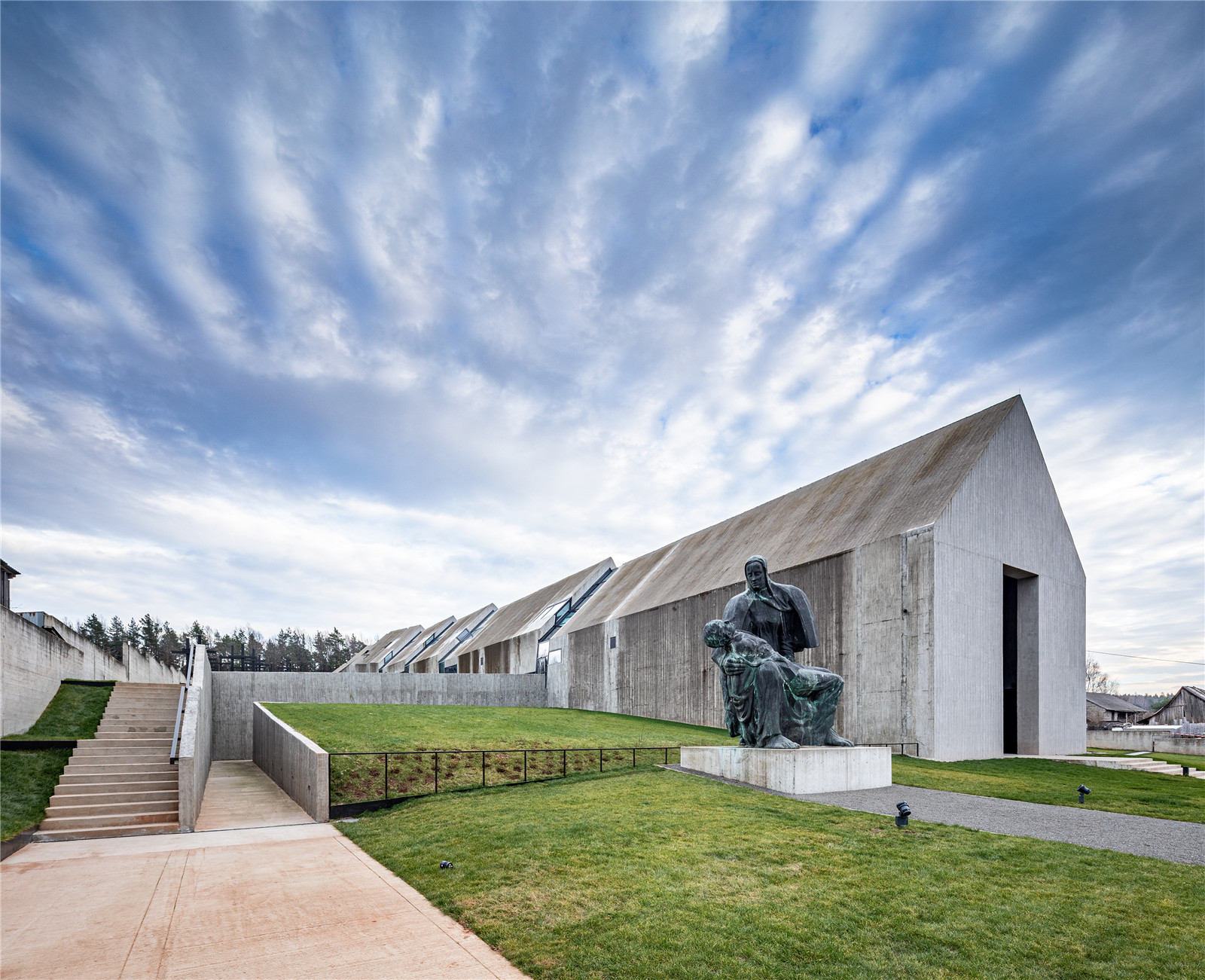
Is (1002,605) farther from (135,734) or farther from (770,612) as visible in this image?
(135,734)

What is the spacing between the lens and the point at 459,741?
17.0 m

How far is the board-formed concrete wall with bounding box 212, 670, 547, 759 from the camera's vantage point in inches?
938

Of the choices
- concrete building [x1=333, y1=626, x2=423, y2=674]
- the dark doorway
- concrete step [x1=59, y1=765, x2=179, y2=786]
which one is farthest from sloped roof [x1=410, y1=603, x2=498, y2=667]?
concrete step [x1=59, y1=765, x2=179, y2=786]

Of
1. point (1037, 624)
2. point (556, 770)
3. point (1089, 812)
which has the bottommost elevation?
point (556, 770)

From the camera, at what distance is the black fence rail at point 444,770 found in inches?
495

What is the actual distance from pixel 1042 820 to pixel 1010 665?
16.4 metres

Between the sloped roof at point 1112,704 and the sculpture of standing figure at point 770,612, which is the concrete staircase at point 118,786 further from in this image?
the sloped roof at point 1112,704

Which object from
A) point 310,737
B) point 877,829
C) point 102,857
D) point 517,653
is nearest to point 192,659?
point 310,737

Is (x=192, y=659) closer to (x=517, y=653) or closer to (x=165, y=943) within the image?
(x=165, y=943)

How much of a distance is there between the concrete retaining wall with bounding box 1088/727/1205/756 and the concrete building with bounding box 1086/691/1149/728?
1032 inches

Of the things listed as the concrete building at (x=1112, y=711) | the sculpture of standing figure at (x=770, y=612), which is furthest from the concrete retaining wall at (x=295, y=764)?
the concrete building at (x=1112, y=711)

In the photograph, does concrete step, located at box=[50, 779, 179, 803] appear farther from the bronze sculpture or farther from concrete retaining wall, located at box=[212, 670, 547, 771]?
concrete retaining wall, located at box=[212, 670, 547, 771]

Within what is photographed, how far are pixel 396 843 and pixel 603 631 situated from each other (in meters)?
24.4

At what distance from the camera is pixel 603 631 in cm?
3341
